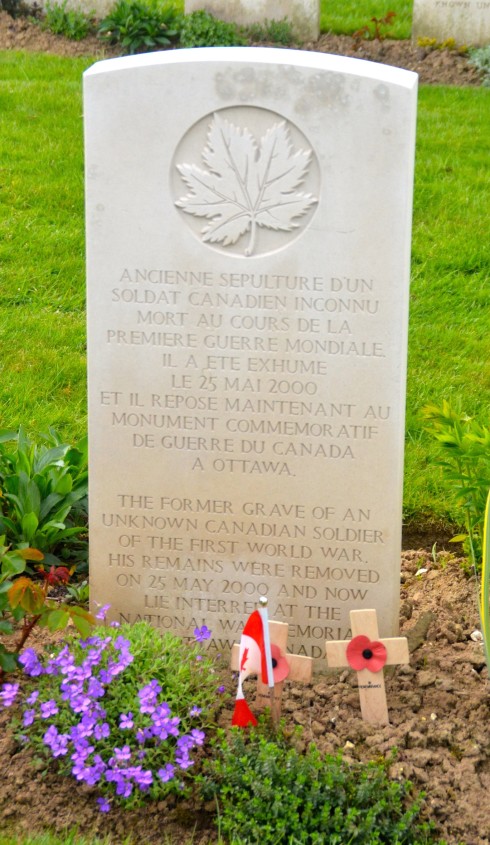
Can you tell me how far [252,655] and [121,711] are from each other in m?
0.39

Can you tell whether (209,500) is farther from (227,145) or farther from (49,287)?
(49,287)

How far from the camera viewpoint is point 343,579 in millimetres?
3500

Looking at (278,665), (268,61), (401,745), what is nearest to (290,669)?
(278,665)

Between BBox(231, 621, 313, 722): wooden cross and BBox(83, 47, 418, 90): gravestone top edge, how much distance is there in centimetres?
157

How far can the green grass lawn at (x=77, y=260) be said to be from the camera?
507 centimetres

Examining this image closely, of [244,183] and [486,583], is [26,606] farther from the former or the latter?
[244,183]

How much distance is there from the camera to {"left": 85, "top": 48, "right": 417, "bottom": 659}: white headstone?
10.5 feet

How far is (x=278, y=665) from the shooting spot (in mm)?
3139

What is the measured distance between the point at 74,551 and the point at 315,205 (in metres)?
1.60

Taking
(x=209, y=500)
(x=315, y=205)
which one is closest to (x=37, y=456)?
(x=209, y=500)

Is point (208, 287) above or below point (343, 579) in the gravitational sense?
above

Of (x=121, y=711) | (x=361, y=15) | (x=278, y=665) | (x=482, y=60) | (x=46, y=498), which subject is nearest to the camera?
(x=121, y=711)

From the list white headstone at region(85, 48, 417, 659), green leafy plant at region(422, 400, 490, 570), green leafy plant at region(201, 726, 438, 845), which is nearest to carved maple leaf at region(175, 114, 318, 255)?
white headstone at region(85, 48, 417, 659)

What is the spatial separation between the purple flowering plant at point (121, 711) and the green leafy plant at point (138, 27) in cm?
692
